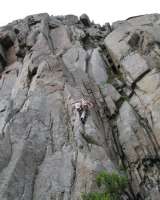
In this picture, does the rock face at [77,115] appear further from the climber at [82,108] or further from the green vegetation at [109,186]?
the green vegetation at [109,186]

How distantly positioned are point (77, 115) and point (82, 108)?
3.25ft

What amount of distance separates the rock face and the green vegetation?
76 centimetres

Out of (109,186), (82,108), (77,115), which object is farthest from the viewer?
(82,108)

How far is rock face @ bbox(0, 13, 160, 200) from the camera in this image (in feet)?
91.0

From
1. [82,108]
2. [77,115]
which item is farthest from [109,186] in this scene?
[82,108]

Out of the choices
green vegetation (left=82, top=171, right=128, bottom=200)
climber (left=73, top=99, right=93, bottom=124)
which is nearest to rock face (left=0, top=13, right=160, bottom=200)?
climber (left=73, top=99, right=93, bottom=124)

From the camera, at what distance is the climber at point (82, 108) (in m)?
33.0

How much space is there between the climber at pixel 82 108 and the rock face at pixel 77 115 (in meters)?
0.52

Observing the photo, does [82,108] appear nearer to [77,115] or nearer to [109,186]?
[77,115]

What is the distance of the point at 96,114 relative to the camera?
35.7m

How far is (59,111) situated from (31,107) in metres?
3.39

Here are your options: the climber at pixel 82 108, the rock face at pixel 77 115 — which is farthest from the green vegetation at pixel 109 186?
the climber at pixel 82 108

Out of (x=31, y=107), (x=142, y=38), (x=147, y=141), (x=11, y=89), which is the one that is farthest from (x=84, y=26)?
(x=147, y=141)

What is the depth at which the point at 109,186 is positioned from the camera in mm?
25438
